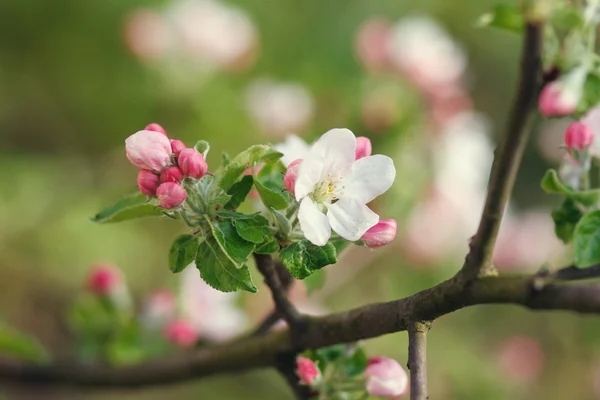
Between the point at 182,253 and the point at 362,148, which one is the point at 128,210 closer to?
the point at 182,253

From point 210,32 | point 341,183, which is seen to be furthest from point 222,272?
point 210,32

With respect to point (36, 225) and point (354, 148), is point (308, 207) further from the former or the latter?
point (36, 225)

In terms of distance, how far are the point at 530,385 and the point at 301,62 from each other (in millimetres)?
1324

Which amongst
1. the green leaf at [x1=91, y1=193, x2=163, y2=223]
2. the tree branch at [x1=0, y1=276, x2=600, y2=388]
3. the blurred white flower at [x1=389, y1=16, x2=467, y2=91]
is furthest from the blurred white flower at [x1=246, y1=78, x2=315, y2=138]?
the green leaf at [x1=91, y1=193, x2=163, y2=223]

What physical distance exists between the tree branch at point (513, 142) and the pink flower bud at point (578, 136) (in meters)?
0.11

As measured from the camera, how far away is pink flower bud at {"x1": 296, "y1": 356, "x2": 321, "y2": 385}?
650 mm

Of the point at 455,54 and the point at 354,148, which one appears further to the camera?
the point at 455,54

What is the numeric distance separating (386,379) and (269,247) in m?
0.18

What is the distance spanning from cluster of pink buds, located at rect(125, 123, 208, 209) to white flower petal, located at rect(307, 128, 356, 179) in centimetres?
10

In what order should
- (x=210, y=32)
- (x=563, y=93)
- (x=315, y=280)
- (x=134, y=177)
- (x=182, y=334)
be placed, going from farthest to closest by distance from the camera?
(x=134, y=177) → (x=210, y=32) → (x=182, y=334) → (x=315, y=280) → (x=563, y=93)

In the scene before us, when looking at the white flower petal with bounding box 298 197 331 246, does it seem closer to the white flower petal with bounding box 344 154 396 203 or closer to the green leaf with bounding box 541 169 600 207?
the white flower petal with bounding box 344 154 396 203

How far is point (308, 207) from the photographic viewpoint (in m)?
0.57

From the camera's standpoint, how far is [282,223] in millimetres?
580


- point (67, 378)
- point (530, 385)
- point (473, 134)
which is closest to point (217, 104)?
point (473, 134)
